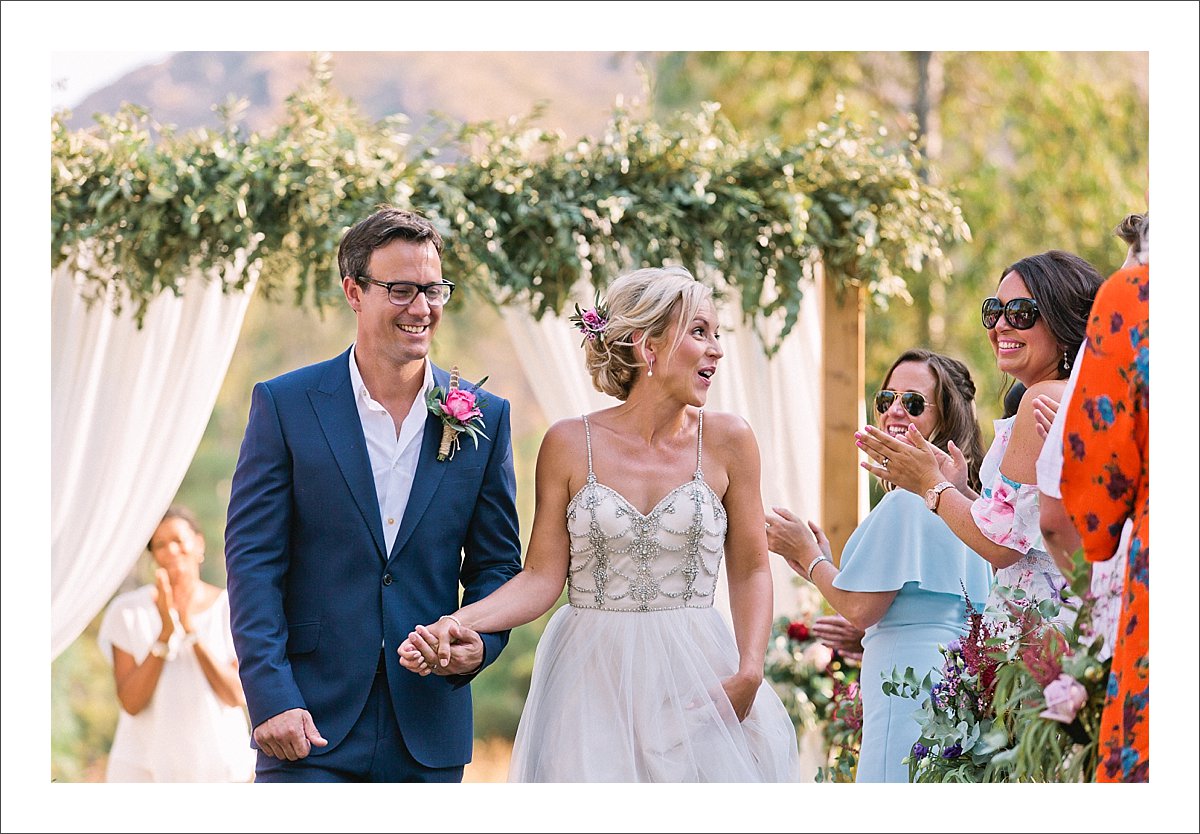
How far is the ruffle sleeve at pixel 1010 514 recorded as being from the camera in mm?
3354

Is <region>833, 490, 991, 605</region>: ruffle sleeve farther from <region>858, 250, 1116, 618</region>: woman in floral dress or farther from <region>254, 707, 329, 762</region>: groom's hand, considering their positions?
<region>254, 707, 329, 762</region>: groom's hand

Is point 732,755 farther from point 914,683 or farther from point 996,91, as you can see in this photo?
point 996,91

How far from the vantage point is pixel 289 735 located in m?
3.19

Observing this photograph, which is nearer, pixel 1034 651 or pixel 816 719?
pixel 1034 651

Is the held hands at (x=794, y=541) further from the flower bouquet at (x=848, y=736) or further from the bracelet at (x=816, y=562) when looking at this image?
the flower bouquet at (x=848, y=736)

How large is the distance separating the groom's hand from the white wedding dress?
57 cm

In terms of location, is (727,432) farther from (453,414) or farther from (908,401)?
(453,414)

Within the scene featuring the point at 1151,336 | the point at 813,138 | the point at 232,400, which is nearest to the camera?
the point at 1151,336

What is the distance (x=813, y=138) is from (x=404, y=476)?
116 inches

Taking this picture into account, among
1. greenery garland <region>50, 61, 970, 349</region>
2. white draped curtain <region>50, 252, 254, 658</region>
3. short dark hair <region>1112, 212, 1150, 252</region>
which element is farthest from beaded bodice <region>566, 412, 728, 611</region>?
white draped curtain <region>50, 252, 254, 658</region>

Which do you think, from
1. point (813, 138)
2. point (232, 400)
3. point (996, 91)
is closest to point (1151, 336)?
point (813, 138)

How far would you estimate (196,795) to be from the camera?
303 centimetres

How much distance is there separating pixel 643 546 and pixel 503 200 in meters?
2.48

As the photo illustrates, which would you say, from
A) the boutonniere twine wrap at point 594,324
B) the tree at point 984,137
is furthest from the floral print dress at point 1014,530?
the tree at point 984,137
